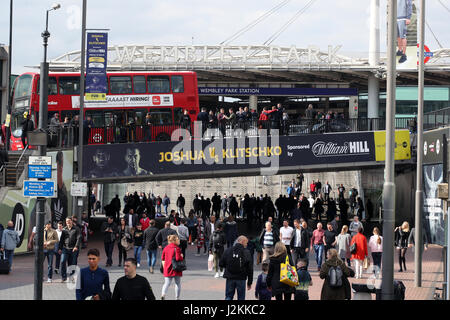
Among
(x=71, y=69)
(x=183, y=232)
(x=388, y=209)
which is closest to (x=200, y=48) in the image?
(x=71, y=69)

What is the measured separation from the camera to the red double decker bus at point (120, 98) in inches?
1442

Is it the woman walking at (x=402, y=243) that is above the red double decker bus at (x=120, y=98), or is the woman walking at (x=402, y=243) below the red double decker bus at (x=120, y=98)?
below

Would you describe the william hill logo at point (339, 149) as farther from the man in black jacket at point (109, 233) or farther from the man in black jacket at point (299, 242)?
the man in black jacket at point (109, 233)

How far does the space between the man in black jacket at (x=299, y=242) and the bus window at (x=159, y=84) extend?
17.3 metres

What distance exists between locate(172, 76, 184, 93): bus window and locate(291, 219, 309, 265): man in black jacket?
17.2m

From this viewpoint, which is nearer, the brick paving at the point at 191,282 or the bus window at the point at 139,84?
the brick paving at the point at 191,282

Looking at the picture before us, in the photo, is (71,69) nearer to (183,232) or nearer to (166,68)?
(166,68)

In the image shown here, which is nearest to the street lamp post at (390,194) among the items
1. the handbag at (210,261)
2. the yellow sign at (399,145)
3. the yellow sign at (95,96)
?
the handbag at (210,261)

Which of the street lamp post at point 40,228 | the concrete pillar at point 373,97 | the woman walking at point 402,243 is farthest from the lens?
the concrete pillar at point 373,97

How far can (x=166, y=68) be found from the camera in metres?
49.7

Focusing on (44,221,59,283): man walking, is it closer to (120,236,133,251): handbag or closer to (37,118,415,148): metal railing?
(120,236,133,251): handbag

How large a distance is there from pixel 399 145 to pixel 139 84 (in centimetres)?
1210

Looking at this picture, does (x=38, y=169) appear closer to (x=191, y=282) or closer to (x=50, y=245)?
(x=50, y=245)

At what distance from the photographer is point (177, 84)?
3853 centimetres
